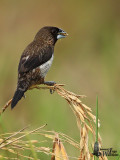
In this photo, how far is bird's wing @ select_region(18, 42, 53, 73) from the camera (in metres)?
4.53

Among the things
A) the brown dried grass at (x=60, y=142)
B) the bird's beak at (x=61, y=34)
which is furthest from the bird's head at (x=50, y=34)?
the brown dried grass at (x=60, y=142)

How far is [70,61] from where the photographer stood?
8.96 m

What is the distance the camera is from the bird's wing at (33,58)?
4527 millimetres

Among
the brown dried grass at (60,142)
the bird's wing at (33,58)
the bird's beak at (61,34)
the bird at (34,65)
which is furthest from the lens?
the bird's beak at (61,34)

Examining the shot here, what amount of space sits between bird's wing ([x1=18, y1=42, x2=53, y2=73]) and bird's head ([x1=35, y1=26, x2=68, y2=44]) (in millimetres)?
330

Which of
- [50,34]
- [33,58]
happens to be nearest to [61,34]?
[50,34]

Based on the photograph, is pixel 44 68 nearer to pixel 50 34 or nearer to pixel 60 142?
pixel 50 34

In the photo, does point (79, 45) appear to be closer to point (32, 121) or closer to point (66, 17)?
point (66, 17)

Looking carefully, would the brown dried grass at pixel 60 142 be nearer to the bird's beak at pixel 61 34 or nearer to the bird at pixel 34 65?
the bird at pixel 34 65

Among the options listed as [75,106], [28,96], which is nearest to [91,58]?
[28,96]

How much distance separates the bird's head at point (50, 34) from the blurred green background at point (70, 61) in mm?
578

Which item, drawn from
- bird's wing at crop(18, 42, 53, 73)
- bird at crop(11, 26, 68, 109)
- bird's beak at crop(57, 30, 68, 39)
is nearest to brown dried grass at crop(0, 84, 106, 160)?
bird at crop(11, 26, 68, 109)

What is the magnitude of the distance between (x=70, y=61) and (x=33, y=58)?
430 centimetres

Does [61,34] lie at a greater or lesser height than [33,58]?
greater
